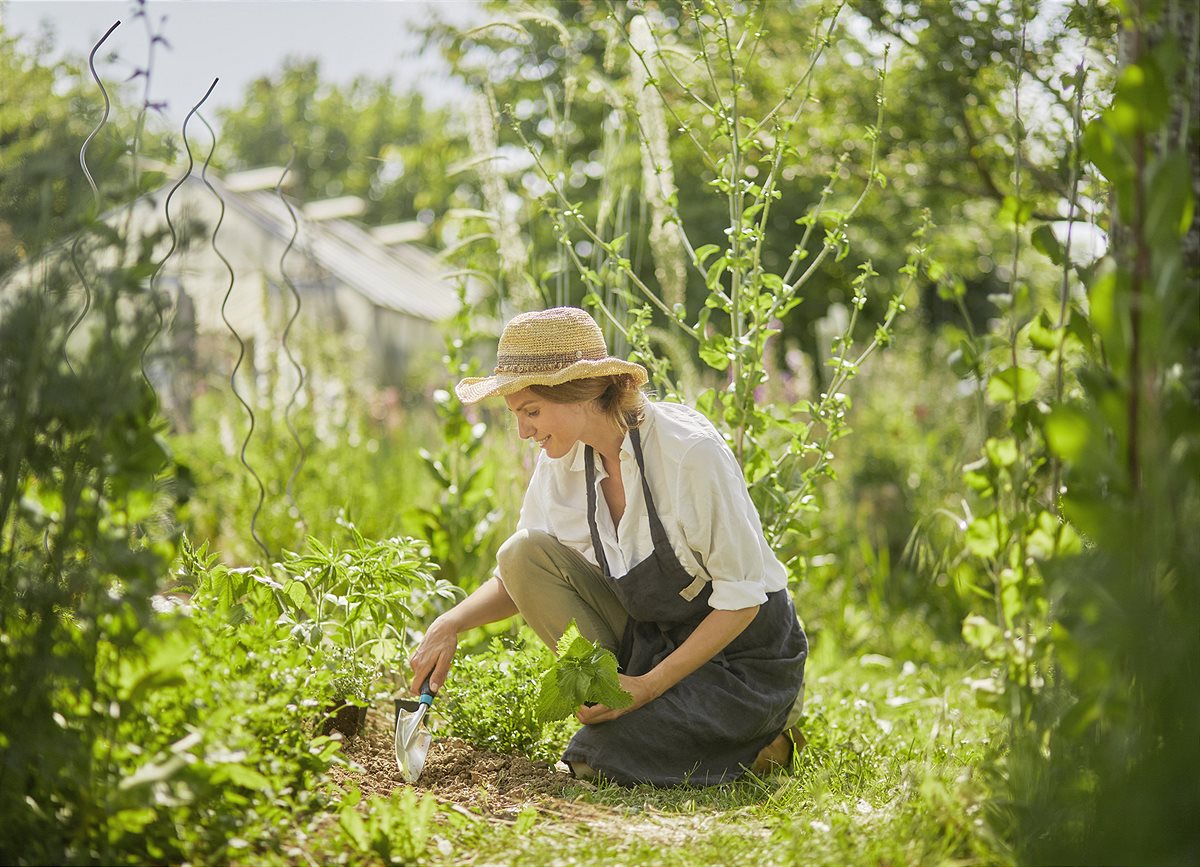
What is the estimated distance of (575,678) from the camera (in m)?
2.35

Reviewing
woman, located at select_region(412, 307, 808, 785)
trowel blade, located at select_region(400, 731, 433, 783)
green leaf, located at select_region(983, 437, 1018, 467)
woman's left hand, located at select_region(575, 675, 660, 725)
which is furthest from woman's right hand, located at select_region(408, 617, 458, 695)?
green leaf, located at select_region(983, 437, 1018, 467)

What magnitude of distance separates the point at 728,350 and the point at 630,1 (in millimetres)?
978

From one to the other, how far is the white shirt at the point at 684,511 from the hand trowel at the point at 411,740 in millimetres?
544

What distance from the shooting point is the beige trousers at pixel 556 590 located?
2.71 metres

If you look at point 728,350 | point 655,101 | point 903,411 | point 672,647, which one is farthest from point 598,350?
point 903,411

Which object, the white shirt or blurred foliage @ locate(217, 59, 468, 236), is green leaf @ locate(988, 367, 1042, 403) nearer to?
the white shirt

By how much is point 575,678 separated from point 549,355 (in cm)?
71

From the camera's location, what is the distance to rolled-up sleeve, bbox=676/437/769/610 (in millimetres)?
2473

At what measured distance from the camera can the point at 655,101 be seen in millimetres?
3537

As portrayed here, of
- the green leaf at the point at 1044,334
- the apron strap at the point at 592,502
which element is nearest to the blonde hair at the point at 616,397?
the apron strap at the point at 592,502

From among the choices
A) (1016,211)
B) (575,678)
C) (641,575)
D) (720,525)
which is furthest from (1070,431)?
(641,575)

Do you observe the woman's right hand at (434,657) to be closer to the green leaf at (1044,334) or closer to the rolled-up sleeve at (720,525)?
the rolled-up sleeve at (720,525)

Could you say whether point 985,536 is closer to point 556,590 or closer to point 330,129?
point 556,590

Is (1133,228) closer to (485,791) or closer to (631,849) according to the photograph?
(631,849)
